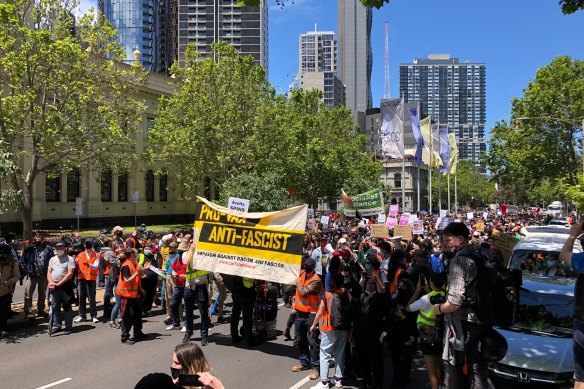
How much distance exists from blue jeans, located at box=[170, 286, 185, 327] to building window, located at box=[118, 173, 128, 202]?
35466mm

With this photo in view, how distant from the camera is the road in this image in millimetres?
7199

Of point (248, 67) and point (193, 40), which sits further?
point (193, 40)

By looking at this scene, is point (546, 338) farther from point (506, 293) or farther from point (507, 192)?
point (507, 192)

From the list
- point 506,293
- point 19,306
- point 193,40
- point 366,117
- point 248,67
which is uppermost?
point 193,40

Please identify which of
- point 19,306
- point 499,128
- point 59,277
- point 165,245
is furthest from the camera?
point 499,128

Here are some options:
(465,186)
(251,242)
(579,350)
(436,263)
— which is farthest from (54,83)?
(465,186)

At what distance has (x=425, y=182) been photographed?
340 ft

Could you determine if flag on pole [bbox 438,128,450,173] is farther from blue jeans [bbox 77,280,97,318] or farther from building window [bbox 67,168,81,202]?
blue jeans [bbox 77,280,97,318]

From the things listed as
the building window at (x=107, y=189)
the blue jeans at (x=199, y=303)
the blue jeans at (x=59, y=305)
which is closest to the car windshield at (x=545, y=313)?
the blue jeans at (x=199, y=303)

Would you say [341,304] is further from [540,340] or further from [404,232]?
[404,232]

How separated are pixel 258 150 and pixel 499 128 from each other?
68.0 ft

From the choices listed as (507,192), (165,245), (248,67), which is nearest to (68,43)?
(165,245)

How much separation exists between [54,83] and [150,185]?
29.0m

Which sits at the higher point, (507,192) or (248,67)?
(248,67)
